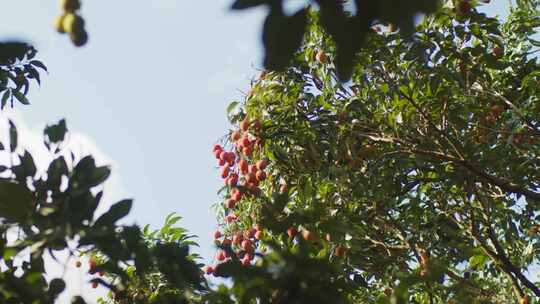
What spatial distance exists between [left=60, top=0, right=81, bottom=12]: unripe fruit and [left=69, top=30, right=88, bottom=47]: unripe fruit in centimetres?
6

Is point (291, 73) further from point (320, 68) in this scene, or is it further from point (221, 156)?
point (221, 156)

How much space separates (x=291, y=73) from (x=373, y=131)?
24.1 inches

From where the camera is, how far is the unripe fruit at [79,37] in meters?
1.40

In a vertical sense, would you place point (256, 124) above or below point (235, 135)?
below

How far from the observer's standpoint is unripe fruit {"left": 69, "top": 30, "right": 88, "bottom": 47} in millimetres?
1396

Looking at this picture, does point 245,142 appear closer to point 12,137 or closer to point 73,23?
point 12,137

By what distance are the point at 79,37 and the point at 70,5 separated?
0.08 meters

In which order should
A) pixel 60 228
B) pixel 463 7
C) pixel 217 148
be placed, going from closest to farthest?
pixel 60 228, pixel 463 7, pixel 217 148

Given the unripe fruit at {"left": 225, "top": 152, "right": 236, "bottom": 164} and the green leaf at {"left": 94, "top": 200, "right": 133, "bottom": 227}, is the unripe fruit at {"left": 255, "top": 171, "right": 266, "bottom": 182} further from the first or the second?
the green leaf at {"left": 94, "top": 200, "right": 133, "bottom": 227}

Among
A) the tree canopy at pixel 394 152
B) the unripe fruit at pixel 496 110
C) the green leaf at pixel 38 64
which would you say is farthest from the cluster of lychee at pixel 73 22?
the unripe fruit at pixel 496 110

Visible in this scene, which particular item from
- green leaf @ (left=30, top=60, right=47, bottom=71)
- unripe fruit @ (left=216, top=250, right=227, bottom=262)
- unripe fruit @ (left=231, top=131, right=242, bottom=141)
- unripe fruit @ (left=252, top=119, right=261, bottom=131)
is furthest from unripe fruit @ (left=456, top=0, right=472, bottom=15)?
green leaf @ (left=30, top=60, right=47, bottom=71)

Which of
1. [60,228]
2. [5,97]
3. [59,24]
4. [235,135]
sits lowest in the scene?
[60,228]

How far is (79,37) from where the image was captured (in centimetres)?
141

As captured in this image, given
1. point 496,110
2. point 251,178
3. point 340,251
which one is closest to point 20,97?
point 251,178
